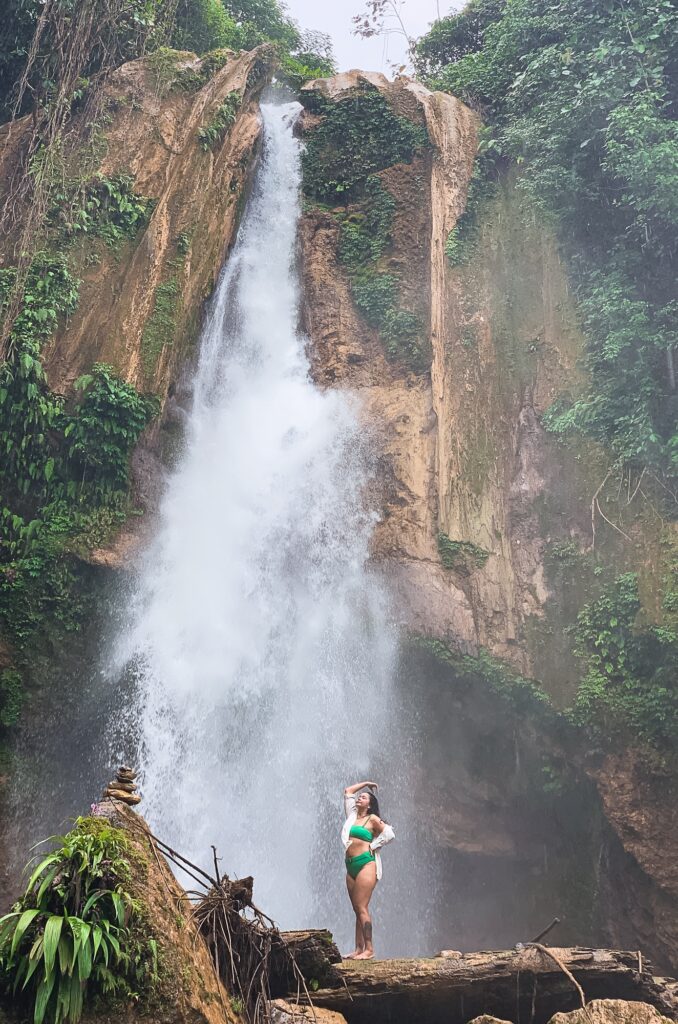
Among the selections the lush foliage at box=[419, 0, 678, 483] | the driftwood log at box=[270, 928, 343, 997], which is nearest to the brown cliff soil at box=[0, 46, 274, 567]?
the lush foliage at box=[419, 0, 678, 483]

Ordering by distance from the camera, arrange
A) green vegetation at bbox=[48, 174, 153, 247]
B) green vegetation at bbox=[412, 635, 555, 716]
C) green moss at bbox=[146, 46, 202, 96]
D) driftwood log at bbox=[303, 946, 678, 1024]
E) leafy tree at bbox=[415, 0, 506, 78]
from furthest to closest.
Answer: leafy tree at bbox=[415, 0, 506, 78]
green moss at bbox=[146, 46, 202, 96]
green vegetation at bbox=[48, 174, 153, 247]
green vegetation at bbox=[412, 635, 555, 716]
driftwood log at bbox=[303, 946, 678, 1024]

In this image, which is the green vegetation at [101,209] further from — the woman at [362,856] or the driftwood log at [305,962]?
the driftwood log at [305,962]

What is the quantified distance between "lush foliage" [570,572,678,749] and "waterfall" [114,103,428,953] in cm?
273

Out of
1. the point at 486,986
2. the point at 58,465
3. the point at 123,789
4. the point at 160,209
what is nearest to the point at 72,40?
the point at 160,209

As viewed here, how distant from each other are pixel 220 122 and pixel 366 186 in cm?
296

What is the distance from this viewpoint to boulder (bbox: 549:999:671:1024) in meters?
5.12

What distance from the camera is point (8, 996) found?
397cm

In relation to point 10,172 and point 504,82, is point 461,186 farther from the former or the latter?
point 10,172

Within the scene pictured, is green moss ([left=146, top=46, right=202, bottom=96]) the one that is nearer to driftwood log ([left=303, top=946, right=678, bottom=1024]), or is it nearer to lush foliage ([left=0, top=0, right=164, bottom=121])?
lush foliage ([left=0, top=0, right=164, bottom=121])

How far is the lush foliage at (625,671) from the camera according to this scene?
10312 mm

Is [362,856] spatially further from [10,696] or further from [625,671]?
[10,696]

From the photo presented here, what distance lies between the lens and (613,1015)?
17.0 ft

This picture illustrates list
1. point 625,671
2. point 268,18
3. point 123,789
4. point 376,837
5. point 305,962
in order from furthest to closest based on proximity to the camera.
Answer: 1. point 268,18
2. point 625,671
3. point 376,837
4. point 305,962
5. point 123,789

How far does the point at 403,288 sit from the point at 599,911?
10228 millimetres
